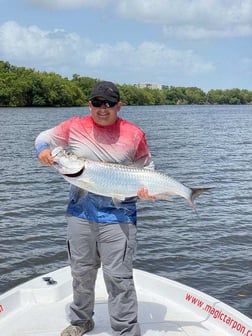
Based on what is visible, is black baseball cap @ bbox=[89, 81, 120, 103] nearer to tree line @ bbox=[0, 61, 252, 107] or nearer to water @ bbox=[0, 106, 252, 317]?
water @ bbox=[0, 106, 252, 317]

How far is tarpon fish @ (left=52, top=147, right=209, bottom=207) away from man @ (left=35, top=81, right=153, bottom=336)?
11 centimetres

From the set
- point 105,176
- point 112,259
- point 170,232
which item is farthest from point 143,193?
point 170,232

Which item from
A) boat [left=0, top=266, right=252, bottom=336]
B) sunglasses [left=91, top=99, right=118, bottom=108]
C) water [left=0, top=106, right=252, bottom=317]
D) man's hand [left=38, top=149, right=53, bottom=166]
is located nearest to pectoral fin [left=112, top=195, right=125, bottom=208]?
man's hand [left=38, top=149, right=53, bottom=166]

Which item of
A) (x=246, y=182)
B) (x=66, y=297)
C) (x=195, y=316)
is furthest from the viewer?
(x=246, y=182)

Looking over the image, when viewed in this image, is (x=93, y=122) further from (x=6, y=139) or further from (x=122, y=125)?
(x=6, y=139)

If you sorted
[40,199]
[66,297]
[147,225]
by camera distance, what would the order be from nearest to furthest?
1. [66,297]
2. [147,225]
3. [40,199]

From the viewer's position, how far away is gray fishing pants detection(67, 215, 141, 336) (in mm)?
5398

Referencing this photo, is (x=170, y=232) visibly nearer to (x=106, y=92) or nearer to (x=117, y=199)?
(x=117, y=199)

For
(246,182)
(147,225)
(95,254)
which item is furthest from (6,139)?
(95,254)

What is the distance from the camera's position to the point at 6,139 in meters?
36.9

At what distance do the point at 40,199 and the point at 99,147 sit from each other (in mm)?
11459

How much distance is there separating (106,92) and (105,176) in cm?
85

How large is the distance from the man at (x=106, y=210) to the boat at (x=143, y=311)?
0.76 meters

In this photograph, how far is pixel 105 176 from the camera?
5285 millimetres
